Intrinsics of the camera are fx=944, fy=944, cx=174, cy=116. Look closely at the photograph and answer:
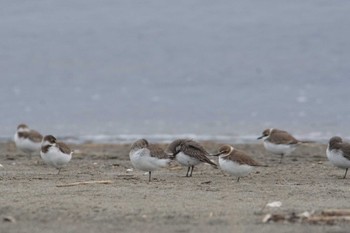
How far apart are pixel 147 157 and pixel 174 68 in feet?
59.0

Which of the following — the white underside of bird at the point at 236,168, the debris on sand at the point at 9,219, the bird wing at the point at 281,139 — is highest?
the bird wing at the point at 281,139

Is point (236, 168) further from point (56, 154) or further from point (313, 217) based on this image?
point (313, 217)

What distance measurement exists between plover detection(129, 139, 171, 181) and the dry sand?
0.18m

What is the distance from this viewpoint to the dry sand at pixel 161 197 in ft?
27.1

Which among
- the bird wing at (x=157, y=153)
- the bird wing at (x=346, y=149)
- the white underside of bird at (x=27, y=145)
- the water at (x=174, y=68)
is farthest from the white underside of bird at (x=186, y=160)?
the water at (x=174, y=68)

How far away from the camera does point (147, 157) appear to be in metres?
11.9

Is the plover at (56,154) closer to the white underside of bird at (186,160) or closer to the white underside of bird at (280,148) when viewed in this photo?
the white underside of bird at (186,160)

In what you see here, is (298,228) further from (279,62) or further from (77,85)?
(279,62)

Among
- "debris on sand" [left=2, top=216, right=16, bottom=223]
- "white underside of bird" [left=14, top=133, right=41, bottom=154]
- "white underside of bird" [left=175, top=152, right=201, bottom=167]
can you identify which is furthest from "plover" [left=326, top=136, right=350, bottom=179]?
"debris on sand" [left=2, top=216, right=16, bottom=223]

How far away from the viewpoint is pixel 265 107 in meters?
24.1

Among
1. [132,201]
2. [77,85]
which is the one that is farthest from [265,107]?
[132,201]

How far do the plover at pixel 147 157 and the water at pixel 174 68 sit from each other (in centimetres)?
762

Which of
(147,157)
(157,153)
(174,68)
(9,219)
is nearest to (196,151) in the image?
(157,153)

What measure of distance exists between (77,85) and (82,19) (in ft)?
29.2
